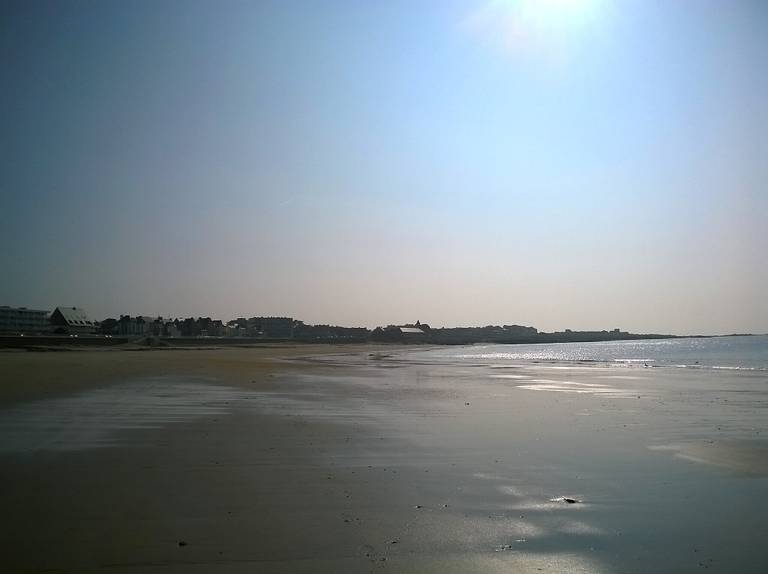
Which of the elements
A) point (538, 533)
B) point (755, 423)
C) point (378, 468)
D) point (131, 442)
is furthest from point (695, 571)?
point (755, 423)

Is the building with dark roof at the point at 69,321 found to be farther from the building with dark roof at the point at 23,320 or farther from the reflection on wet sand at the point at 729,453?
the reflection on wet sand at the point at 729,453

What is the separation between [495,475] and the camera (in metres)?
9.12

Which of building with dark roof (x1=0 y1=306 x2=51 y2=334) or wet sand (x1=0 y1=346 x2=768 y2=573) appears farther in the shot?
building with dark roof (x1=0 y1=306 x2=51 y2=334)

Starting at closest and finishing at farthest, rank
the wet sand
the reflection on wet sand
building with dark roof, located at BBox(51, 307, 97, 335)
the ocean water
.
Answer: the wet sand
the reflection on wet sand
the ocean water
building with dark roof, located at BBox(51, 307, 97, 335)

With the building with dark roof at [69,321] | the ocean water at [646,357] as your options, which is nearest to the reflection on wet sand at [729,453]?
the ocean water at [646,357]

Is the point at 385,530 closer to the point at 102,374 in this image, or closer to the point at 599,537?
the point at 599,537

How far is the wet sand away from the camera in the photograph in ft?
18.8

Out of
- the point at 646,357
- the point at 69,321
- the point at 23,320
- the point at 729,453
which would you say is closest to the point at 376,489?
Answer: the point at 729,453

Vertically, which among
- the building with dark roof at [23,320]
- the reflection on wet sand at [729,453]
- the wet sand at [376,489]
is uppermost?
the building with dark roof at [23,320]

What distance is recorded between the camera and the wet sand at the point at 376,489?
5.72m

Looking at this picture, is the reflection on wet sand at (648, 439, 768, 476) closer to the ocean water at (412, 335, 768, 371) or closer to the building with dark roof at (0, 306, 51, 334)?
the ocean water at (412, 335, 768, 371)

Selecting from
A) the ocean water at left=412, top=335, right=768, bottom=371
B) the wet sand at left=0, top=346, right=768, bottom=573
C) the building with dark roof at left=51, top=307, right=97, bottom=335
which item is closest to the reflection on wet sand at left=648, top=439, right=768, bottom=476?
the wet sand at left=0, top=346, right=768, bottom=573

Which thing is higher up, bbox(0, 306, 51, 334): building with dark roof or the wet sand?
bbox(0, 306, 51, 334): building with dark roof

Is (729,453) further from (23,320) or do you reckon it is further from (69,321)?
(23,320)
